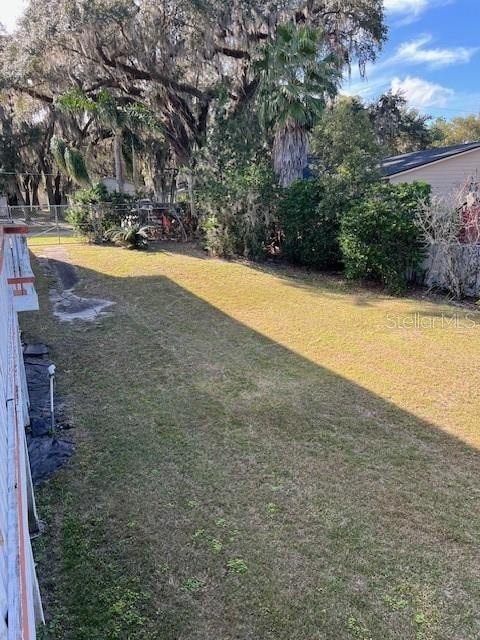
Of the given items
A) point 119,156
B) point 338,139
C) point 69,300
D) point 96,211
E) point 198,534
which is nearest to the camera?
point 198,534

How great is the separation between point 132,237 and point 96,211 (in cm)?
192

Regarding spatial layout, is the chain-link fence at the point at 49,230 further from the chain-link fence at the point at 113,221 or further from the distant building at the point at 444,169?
the distant building at the point at 444,169

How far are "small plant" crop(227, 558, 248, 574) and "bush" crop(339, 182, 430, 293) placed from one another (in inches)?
294

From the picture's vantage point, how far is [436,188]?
52.6 ft

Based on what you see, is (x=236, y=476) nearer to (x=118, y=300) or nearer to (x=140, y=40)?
(x=118, y=300)

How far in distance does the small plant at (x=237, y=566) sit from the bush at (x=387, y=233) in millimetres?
7478

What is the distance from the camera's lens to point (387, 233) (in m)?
9.06

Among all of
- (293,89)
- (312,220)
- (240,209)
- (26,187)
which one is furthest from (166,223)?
(26,187)

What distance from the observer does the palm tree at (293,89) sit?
11.8m

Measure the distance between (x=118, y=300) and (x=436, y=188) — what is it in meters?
12.3

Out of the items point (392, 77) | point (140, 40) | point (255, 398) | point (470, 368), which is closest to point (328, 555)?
point (255, 398)

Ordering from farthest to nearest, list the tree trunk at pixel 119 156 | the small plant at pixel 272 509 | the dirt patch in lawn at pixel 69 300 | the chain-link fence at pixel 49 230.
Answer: the tree trunk at pixel 119 156
the chain-link fence at pixel 49 230
the dirt patch in lawn at pixel 69 300
the small plant at pixel 272 509

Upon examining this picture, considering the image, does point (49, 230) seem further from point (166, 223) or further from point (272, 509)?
point (272, 509)

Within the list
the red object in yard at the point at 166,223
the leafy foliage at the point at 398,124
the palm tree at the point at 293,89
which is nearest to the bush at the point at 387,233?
the palm tree at the point at 293,89
